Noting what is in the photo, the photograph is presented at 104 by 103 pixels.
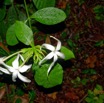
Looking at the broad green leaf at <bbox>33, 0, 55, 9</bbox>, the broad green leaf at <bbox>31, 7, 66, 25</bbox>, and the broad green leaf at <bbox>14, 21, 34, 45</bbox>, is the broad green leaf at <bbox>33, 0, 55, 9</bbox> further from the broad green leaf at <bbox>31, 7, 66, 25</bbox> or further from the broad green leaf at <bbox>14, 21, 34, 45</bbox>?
the broad green leaf at <bbox>14, 21, 34, 45</bbox>

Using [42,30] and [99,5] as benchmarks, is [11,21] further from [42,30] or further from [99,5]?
[99,5]

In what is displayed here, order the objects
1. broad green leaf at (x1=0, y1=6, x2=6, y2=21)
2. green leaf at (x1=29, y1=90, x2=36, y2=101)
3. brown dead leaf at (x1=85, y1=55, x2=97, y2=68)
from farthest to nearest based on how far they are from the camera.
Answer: brown dead leaf at (x1=85, y1=55, x2=97, y2=68) < green leaf at (x1=29, y1=90, x2=36, y2=101) < broad green leaf at (x1=0, y1=6, x2=6, y2=21)

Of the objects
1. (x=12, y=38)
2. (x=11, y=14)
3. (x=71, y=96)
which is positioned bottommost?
(x=71, y=96)

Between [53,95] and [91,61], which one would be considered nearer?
[53,95]

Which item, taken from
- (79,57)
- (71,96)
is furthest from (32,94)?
(79,57)

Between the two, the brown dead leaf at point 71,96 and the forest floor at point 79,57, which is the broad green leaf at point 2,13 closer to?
the forest floor at point 79,57

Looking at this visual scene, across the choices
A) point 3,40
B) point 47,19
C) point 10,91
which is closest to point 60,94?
point 10,91

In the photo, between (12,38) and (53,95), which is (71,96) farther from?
(12,38)

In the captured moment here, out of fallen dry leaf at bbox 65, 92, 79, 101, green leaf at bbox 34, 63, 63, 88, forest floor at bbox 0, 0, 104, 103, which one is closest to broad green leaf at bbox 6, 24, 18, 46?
green leaf at bbox 34, 63, 63, 88

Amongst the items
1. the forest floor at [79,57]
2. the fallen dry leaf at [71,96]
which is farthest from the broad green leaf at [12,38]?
the fallen dry leaf at [71,96]
